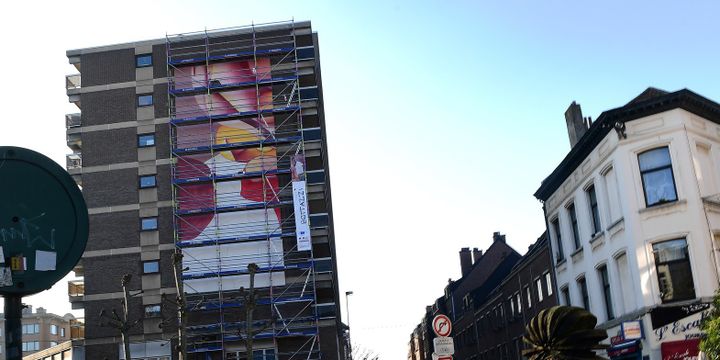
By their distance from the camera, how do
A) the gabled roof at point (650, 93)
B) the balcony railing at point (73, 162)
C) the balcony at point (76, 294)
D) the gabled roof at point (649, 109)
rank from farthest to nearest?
the balcony railing at point (73, 162) → the balcony at point (76, 294) → the gabled roof at point (650, 93) → the gabled roof at point (649, 109)

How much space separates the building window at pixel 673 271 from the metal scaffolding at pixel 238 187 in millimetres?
22957

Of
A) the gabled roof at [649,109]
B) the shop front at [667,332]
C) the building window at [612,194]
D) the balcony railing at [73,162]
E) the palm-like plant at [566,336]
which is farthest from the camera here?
the balcony railing at [73,162]

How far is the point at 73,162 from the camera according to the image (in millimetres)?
50062

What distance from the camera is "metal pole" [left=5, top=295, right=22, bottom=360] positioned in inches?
124

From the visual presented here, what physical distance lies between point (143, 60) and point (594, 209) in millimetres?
30175

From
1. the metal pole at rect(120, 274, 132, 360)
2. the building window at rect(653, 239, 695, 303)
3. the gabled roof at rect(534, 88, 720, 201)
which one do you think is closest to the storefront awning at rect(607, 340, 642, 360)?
the building window at rect(653, 239, 695, 303)

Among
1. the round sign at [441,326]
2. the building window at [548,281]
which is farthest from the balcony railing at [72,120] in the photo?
the round sign at [441,326]

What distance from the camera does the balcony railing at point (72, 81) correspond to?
50.1 metres

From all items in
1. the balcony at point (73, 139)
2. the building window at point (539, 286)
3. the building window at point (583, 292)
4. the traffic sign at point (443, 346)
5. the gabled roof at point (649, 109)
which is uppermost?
the balcony at point (73, 139)

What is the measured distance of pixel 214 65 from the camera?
48781mm

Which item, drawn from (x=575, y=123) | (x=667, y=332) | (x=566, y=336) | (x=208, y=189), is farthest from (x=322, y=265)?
(x=566, y=336)

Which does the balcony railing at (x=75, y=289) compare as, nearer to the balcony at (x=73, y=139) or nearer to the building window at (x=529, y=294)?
the balcony at (x=73, y=139)

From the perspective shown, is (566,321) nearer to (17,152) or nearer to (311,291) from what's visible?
(17,152)

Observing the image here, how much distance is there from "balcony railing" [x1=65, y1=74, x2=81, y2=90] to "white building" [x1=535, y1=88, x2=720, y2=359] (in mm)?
34091
